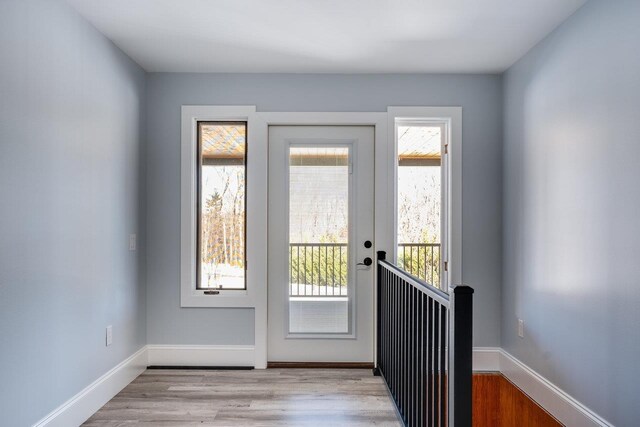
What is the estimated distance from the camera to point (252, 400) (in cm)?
278

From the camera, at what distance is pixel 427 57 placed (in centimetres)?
306

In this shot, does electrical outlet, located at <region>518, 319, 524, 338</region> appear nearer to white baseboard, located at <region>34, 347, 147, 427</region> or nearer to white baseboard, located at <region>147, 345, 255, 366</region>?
white baseboard, located at <region>147, 345, 255, 366</region>

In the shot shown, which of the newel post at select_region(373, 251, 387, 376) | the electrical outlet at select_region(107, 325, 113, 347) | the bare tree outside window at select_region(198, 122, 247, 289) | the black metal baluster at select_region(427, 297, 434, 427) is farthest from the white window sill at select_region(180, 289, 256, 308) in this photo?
the black metal baluster at select_region(427, 297, 434, 427)

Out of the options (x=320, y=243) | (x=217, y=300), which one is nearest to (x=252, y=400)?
(x=217, y=300)

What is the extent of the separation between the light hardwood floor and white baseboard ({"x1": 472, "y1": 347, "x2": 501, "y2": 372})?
0.88 m

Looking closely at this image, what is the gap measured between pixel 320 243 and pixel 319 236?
0.19 feet

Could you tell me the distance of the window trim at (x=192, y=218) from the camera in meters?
3.37

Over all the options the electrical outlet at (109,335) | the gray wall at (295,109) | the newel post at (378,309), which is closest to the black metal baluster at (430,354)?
the newel post at (378,309)

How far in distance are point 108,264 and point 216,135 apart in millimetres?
1328

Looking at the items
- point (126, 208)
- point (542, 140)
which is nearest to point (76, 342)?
point (126, 208)

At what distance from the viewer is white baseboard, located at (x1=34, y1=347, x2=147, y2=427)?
88.2 inches

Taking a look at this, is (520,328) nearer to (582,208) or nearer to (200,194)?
(582,208)

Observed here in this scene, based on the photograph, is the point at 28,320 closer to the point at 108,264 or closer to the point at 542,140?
the point at 108,264

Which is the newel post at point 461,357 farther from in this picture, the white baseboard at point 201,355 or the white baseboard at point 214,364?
the white baseboard at point 201,355
